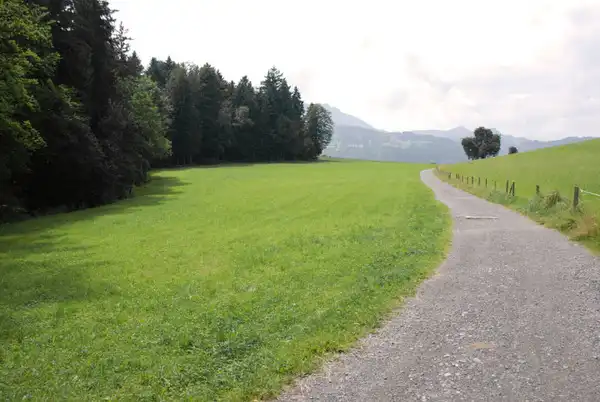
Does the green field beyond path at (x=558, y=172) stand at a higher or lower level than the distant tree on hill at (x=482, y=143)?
lower

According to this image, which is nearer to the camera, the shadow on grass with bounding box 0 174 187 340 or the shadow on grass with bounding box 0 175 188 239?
the shadow on grass with bounding box 0 174 187 340

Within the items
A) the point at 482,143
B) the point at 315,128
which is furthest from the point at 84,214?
the point at 482,143

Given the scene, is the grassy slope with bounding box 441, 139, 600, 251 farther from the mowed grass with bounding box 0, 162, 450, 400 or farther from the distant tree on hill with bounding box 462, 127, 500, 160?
the distant tree on hill with bounding box 462, 127, 500, 160

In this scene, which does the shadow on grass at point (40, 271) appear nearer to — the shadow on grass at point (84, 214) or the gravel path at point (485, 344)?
the shadow on grass at point (84, 214)

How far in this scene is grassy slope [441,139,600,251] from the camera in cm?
1811

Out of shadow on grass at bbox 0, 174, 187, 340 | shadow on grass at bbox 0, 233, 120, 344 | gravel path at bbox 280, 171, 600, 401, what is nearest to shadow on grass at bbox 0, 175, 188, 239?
shadow on grass at bbox 0, 174, 187, 340

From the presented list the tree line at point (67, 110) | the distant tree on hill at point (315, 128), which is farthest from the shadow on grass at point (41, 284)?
the distant tree on hill at point (315, 128)

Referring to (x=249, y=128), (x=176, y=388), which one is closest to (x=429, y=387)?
(x=176, y=388)

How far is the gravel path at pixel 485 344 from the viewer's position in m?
6.14

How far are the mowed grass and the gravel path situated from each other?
2.05 ft

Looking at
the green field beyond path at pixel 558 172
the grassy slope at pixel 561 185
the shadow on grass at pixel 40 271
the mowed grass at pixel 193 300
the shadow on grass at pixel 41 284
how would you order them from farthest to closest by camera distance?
the green field beyond path at pixel 558 172 → the grassy slope at pixel 561 185 → the shadow on grass at pixel 40 271 → the shadow on grass at pixel 41 284 → the mowed grass at pixel 193 300

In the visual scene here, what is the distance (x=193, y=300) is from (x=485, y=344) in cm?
680

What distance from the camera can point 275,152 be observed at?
127562 mm

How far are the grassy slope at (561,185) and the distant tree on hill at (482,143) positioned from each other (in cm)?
7772
